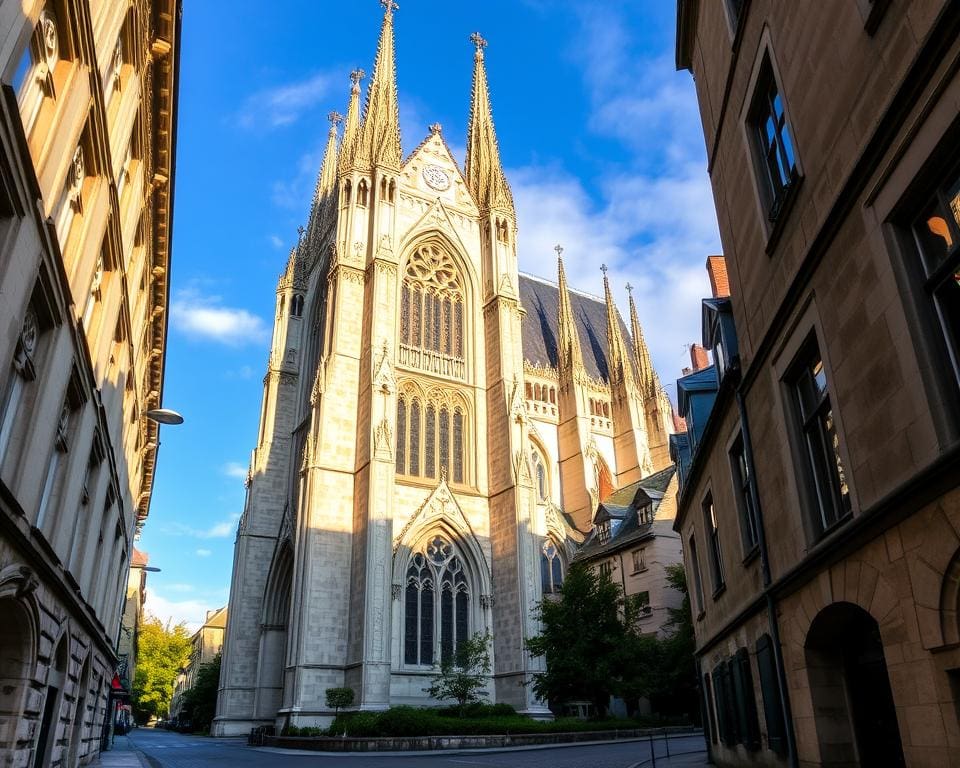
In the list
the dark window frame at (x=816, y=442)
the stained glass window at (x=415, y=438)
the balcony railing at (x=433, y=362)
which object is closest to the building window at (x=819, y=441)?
the dark window frame at (x=816, y=442)

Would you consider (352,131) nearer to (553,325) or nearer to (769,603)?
(553,325)

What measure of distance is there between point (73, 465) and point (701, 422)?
13369 millimetres

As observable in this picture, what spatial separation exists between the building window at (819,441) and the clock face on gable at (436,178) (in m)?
36.1

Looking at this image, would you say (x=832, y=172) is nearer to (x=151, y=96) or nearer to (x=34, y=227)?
(x=34, y=227)

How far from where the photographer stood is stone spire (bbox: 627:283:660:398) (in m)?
52.6

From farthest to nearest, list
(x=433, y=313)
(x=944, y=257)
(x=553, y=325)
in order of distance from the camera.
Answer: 1. (x=553, y=325)
2. (x=433, y=313)
3. (x=944, y=257)

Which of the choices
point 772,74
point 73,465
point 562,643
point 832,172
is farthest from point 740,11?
point 562,643

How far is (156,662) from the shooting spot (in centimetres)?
8269

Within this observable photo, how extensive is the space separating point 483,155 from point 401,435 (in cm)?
2118

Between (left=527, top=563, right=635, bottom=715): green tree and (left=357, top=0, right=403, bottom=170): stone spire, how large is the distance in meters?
24.6

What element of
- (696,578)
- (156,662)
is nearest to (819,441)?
(696,578)

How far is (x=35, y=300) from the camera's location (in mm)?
9750

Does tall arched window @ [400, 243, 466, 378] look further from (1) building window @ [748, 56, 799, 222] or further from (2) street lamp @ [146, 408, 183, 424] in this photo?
(1) building window @ [748, 56, 799, 222]

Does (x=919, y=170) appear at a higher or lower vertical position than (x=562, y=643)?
higher
